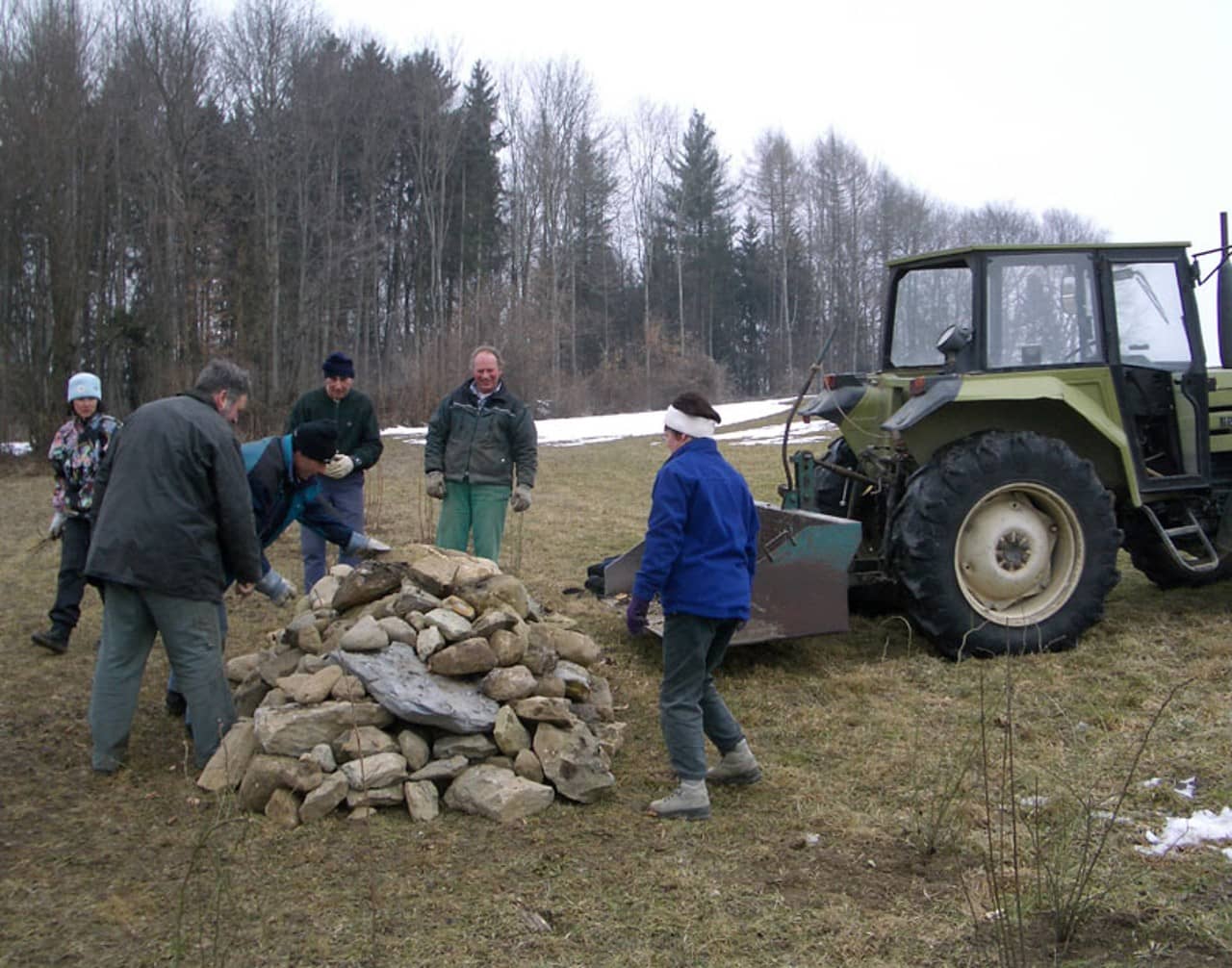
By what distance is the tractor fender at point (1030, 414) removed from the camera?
572cm

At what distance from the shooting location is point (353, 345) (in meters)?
35.7

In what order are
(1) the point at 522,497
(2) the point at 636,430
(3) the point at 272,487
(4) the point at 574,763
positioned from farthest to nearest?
(2) the point at 636,430
(1) the point at 522,497
(3) the point at 272,487
(4) the point at 574,763

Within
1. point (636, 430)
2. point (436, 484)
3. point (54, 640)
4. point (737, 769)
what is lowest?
point (737, 769)

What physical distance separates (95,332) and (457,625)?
19.6 meters

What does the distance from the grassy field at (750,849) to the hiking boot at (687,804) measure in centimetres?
6

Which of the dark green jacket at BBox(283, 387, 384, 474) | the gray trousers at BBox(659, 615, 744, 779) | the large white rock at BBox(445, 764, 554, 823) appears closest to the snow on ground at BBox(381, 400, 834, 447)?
the dark green jacket at BBox(283, 387, 384, 474)

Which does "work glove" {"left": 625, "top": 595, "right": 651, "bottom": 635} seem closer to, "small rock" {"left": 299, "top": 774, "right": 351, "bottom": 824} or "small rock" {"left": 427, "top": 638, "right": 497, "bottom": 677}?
"small rock" {"left": 427, "top": 638, "right": 497, "bottom": 677}

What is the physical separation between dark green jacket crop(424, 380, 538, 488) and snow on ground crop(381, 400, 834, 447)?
45.7ft

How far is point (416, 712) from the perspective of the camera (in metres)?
4.21

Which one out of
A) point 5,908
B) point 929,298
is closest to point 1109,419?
point 929,298

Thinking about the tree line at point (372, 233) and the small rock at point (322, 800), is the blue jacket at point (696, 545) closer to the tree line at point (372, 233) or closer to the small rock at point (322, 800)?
the small rock at point (322, 800)

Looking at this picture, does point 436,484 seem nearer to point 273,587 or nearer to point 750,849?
point 273,587

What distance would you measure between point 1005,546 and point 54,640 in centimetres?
530

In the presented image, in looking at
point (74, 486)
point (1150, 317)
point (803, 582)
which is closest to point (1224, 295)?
point (1150, 317)
